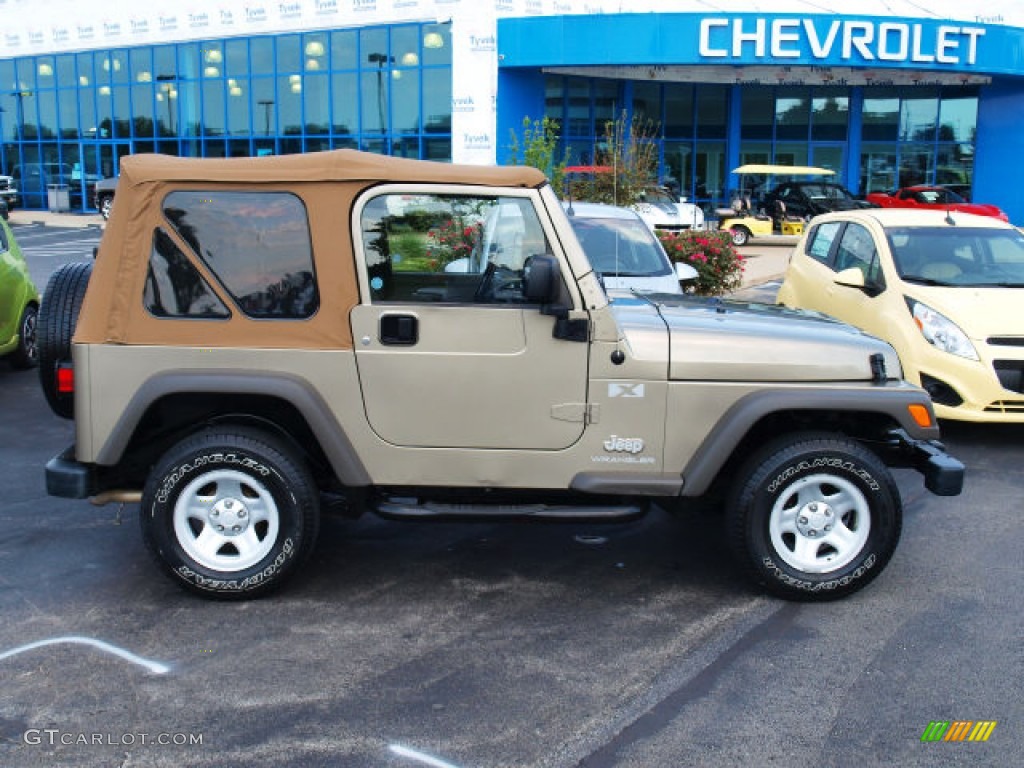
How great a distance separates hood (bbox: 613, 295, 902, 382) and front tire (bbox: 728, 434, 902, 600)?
1.07 ft

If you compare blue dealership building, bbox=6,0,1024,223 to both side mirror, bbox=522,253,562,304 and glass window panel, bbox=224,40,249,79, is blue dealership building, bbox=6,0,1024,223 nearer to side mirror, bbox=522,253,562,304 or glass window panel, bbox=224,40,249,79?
glass window panel, bbox=224,40,249,79

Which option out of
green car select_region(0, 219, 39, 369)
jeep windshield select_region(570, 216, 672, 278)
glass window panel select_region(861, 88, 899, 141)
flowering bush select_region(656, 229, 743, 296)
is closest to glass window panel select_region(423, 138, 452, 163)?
glass window panel select_region(861, 88, 899, 141)

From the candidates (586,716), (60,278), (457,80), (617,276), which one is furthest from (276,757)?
(457,80)

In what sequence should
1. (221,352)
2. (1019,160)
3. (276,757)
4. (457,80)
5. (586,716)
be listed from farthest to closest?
(1019,160), (457,80), (221,352), (586,716), (276,757)

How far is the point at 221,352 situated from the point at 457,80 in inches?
1037

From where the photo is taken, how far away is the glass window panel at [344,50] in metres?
30.8

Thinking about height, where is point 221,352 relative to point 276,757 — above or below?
above

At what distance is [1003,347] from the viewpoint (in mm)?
7059

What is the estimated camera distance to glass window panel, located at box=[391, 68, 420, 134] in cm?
3008

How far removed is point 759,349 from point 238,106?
31.2m

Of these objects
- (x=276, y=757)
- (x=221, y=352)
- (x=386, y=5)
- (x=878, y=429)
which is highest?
(x=386, y=5)

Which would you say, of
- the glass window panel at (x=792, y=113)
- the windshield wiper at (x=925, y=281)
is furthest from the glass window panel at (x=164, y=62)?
the windshield wiper at (x=925, y=281)

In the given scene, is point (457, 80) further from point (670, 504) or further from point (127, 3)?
point (670, 504)

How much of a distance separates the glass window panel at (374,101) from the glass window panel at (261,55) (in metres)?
3.47
